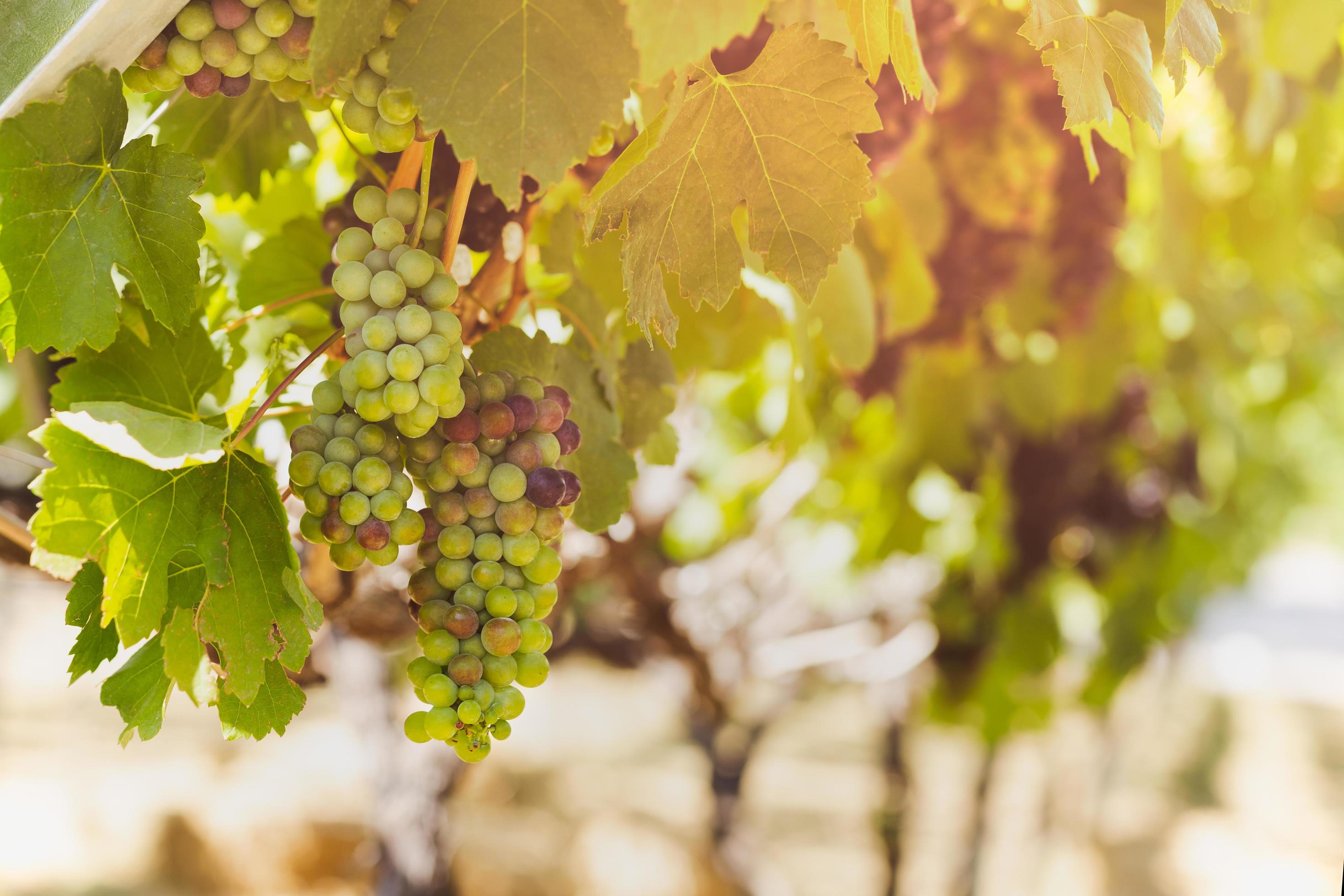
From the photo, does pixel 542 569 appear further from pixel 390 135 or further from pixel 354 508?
pixel 390 135

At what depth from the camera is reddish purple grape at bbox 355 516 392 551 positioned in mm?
554

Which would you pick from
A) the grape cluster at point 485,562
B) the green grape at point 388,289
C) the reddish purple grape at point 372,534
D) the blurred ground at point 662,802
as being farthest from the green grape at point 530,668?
the blurred ground at point 662,802

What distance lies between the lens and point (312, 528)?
1.89ft

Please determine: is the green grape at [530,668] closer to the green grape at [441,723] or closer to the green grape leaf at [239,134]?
the green grape at [441,723]

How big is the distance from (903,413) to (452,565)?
1933 millimetres

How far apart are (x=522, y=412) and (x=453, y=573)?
0.35 feet

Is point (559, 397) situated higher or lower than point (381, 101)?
lower

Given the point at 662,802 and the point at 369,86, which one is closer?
the point at 369,86

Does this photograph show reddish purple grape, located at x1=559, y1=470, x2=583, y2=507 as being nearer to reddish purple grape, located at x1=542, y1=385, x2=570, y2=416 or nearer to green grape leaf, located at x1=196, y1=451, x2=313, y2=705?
reddish purple grape, located at x1=542, y1=385, x2=570, y2=416

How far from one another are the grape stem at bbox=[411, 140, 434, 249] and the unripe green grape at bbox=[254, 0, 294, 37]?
0.32ft

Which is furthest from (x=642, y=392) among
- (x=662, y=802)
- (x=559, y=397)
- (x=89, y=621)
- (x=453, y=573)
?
(x=662, y=802)

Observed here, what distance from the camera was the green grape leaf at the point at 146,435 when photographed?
1.75ft

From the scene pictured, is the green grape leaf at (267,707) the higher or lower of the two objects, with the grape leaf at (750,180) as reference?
lower

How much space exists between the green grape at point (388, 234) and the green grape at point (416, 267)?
0.06ft
